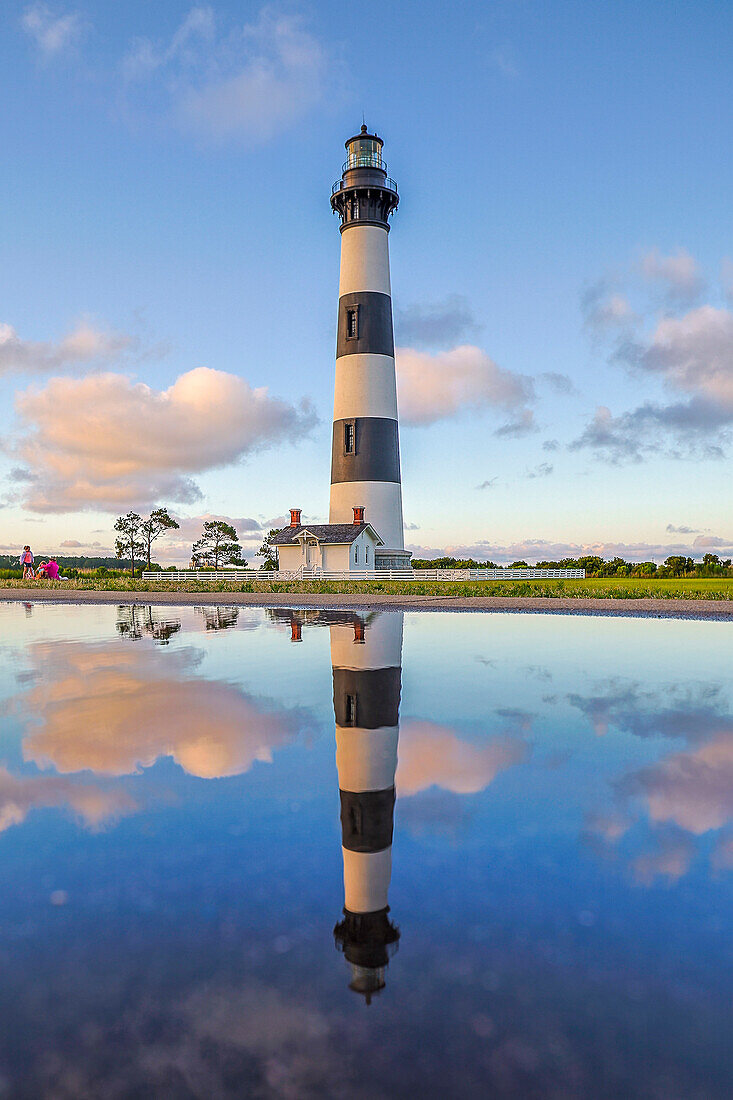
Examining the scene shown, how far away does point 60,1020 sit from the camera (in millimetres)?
2438

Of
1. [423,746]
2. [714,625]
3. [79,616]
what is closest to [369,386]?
[79,616]

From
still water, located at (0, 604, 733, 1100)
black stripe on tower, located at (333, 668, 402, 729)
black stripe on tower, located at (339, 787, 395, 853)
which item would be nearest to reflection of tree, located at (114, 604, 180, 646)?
black stripe on tower, located at (333, 668, 402, 729)

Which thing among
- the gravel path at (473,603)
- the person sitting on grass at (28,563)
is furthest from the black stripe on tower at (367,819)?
the person sitting on grass at (28,563)

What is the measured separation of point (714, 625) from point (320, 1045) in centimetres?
1716

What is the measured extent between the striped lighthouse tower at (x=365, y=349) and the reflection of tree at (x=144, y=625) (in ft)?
53.6

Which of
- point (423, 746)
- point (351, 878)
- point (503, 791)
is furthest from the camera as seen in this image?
point (423, 746)

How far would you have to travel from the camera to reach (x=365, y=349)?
37.4m

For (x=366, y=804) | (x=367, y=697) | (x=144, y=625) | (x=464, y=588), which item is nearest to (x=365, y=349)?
(x=464, y=588)

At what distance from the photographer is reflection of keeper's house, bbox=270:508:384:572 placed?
38156 mm

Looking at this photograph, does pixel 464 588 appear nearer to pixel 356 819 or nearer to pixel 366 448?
pixel 366 448

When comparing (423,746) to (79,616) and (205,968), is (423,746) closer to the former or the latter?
(205,968)

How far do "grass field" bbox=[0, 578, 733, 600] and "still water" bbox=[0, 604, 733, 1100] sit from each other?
20.6 meters

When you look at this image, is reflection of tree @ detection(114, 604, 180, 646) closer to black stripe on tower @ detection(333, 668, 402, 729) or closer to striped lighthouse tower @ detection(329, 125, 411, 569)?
black stripe on tower @ detection(333, 668, 402, 729)

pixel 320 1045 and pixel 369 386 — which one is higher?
pixel 369 386
